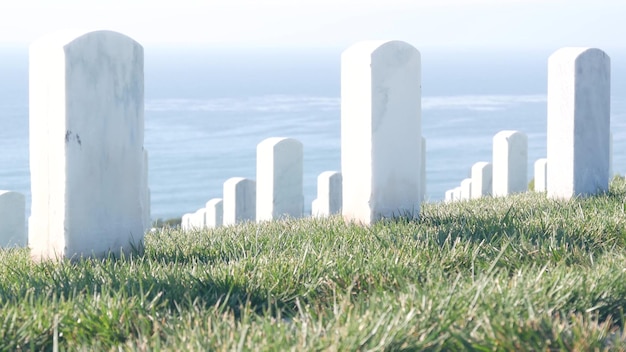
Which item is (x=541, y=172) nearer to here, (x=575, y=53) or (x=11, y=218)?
(x=575, y=53)

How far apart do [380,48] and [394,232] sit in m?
1.21

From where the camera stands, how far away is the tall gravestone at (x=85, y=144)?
15.0 ft

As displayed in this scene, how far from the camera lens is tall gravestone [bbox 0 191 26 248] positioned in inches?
299

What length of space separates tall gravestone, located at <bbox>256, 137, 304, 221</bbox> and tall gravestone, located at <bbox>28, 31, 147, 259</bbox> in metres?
3.26

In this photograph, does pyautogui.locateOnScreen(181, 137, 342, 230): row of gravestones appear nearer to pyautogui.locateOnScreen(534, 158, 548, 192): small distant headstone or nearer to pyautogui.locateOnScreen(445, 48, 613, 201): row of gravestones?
pyautogui.locateOnScreen(445, 48, 613, 201): row of gravestones

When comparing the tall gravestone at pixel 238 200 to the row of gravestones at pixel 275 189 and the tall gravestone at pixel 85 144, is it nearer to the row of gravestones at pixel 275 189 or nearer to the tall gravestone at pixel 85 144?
the row of gravestones at pixel 275 189

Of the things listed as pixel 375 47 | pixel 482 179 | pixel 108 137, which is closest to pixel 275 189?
pixel 375 47

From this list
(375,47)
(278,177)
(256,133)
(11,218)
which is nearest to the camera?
(375,47)

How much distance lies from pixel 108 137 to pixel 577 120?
10.7 ft

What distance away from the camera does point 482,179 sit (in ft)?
34.5

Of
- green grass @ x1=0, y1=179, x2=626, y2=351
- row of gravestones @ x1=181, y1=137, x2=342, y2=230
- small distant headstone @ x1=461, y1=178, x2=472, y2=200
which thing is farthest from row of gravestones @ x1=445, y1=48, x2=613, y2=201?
small distant headstone @ x1=461, y1=178, x2=472, y2=200

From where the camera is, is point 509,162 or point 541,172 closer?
point 509,162

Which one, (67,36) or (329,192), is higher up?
(67,36)

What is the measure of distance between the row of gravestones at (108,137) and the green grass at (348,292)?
0.63ft
